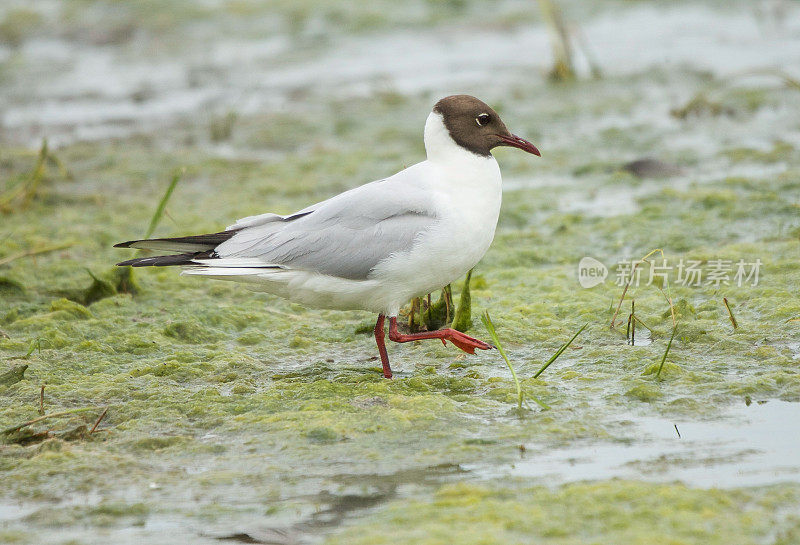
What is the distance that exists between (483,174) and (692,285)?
177cm

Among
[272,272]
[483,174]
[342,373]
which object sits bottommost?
[342,373]

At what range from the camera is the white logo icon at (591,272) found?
21.3 feet

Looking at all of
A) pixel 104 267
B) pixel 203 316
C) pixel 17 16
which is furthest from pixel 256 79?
pixel 203 316

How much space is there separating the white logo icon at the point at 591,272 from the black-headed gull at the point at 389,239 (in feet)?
4.26

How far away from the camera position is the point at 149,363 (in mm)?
5570

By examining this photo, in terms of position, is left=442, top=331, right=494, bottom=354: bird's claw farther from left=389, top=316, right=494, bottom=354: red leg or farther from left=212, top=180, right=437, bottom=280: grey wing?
left=212, top=180, right=437, bottom=280: grey wing

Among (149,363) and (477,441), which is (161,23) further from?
(477,441)

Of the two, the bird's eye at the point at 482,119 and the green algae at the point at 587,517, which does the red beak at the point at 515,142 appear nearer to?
the bird's eye at the point at 482,119

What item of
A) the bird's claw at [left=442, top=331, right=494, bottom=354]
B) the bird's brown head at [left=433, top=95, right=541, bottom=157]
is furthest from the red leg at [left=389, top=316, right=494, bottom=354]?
the bird's brown head at [left=433, top=95, right=541, bottom=157]

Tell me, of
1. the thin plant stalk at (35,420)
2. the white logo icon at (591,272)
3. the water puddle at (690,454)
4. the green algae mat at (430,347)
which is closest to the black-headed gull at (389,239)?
the green algae mat at (430,347)

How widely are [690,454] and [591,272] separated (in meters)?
2.65

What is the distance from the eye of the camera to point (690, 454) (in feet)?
13.6

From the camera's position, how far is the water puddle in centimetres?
396

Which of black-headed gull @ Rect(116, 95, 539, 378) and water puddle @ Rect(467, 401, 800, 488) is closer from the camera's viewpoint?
water puddle @ Rect(467, 401, 800, 488)
